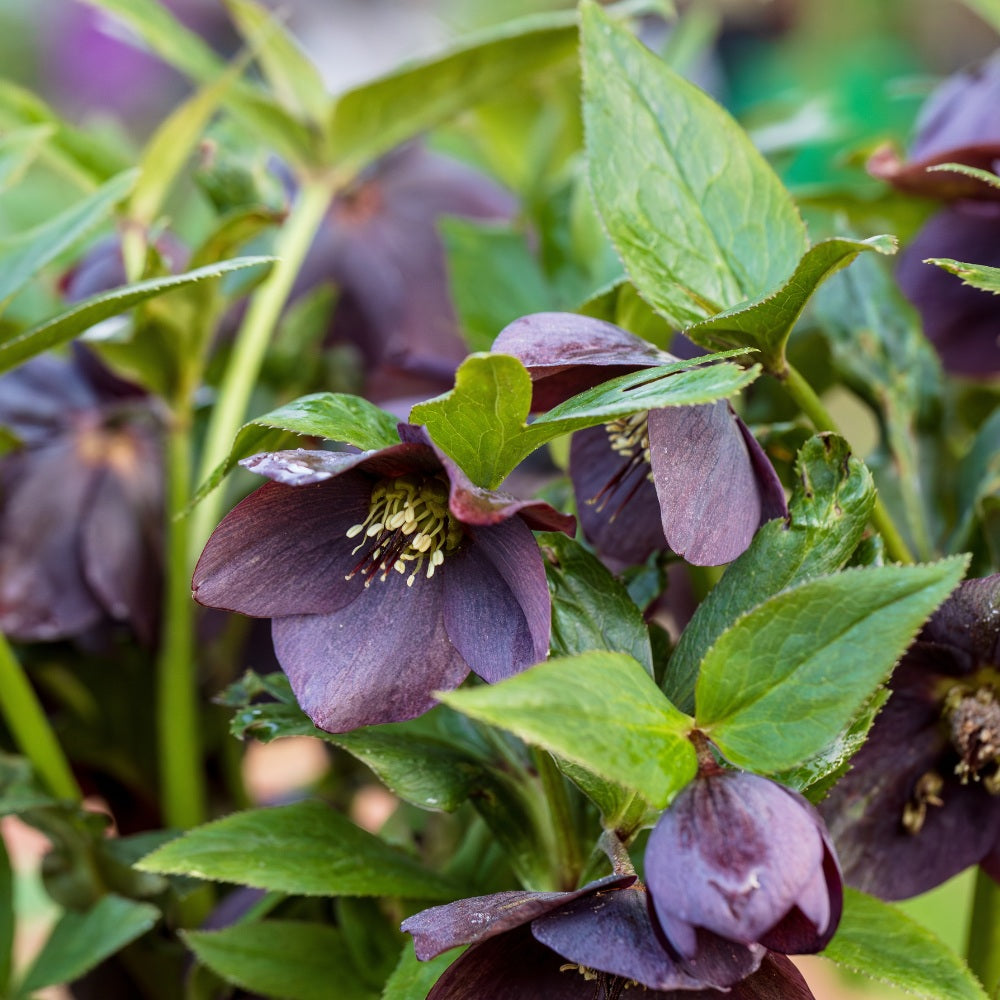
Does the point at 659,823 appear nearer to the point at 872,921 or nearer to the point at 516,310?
the point at 872,921

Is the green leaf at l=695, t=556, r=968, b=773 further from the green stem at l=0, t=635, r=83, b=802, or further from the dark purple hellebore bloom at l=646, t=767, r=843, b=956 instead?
the green stem at l=0, t=635, r=83, b=802

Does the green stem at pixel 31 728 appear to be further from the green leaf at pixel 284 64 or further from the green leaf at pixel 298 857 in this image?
the green leaf at pixel 284 64

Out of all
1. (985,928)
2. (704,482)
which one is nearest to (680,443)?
(704,482)

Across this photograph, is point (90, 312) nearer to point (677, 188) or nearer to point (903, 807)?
point (677, 188)

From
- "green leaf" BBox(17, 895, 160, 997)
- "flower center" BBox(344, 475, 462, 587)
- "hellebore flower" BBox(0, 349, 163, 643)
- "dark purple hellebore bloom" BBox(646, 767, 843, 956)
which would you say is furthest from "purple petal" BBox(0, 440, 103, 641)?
"dark purple hellebore bloom" BBox(646, 767, 843, 956)

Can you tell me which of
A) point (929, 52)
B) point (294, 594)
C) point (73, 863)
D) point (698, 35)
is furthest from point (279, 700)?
point (929, 52)

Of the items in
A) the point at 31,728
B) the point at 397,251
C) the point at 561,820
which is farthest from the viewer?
the point at 397,251
